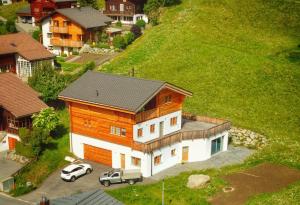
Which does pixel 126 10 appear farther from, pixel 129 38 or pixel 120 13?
pixel 129 38

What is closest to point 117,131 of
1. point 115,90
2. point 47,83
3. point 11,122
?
point 115,90

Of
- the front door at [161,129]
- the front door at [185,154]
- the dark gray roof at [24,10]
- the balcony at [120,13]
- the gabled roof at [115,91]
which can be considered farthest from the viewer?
the dark gray roof at [24,10]

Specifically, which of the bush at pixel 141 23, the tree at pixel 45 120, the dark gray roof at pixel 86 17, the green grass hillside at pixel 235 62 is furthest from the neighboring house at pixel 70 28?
the tree at pixel 45 120

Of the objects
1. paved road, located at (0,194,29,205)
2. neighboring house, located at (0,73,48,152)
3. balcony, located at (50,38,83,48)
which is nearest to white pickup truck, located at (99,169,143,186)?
paved road, located at (0,194,29,205)

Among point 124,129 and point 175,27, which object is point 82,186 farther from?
point 175,27

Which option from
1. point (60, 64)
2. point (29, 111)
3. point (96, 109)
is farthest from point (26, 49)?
point (96, 109)

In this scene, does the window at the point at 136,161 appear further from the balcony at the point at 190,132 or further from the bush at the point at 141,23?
the bush at the point at 141,23

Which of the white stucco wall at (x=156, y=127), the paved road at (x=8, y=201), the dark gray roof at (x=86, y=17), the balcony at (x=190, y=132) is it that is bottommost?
the paved road at (x=8, y=201)
